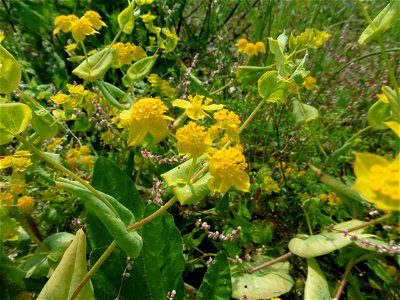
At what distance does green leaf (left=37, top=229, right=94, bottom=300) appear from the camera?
611mm

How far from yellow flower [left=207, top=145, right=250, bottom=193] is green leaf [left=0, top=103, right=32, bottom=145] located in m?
0.23

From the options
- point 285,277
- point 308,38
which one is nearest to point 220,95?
point 308,38

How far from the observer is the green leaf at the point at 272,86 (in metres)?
0.63


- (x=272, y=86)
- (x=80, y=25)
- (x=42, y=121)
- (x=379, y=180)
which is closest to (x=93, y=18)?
(x=80, y=25)

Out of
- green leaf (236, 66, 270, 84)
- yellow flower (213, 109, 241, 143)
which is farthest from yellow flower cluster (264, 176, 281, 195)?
yellow flower (213, 109, 241, 143)

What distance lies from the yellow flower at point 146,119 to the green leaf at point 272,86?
0.15 meters

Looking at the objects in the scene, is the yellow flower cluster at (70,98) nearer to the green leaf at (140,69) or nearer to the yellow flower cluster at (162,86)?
the green leaf at (140,69)

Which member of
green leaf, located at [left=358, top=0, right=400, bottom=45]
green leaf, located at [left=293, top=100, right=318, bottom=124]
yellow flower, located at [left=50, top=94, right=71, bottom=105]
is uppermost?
green leaf, located at [left=358, top=0, right=400, bottom=45]

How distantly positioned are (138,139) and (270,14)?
0.66 metres

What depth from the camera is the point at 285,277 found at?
2.72 ft

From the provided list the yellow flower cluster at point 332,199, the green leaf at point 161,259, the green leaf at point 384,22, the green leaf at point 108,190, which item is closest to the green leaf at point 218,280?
the green leaf at point 161,259

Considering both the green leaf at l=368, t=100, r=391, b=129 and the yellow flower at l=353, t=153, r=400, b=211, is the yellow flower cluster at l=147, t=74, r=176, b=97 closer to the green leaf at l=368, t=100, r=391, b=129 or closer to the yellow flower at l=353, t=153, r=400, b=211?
the green leaf at l=368, t=100, r=391, b=129

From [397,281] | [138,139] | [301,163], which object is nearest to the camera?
[138,139]

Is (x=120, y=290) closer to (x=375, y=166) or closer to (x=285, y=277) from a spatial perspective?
(x=285, y=277)
